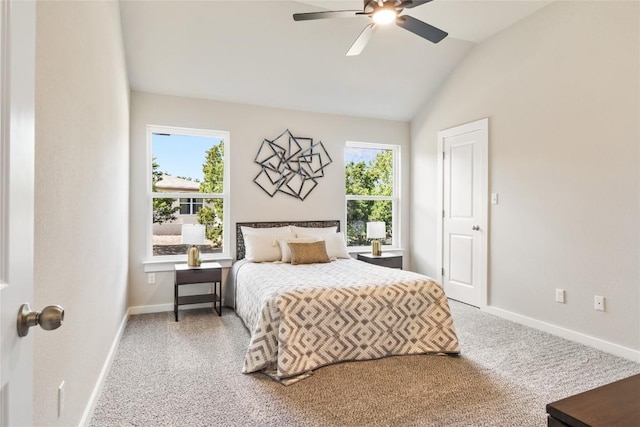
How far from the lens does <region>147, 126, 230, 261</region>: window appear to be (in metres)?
4.08

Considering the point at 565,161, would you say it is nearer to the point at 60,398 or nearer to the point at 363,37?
the point at 363,37

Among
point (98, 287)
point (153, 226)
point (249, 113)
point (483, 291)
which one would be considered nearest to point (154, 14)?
point (249, 113)

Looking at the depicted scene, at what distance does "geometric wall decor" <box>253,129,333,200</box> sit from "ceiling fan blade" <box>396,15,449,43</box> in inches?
89.0

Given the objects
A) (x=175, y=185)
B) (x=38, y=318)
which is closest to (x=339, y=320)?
(x=38, y=318)

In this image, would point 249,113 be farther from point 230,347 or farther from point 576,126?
point 576,126

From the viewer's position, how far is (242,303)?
3.49 m

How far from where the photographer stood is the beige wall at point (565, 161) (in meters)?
2.81

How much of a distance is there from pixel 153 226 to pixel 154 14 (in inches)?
84.8

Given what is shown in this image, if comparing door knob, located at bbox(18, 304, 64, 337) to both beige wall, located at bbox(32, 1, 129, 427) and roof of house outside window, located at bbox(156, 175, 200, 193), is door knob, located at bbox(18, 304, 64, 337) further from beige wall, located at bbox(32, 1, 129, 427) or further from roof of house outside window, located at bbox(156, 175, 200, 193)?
roof of house outside window, located at bbox(156, 175, 200, 193)

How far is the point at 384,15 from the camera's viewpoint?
2.33 metres

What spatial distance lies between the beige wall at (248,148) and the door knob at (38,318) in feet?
11.3

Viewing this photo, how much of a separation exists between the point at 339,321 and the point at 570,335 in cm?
218

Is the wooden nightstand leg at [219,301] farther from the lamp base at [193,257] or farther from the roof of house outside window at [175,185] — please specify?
the roof of house outside window at [175,185]

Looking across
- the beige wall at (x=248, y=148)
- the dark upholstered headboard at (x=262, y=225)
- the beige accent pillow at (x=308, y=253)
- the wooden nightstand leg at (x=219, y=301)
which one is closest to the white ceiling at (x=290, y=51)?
the beige wall at (x=248, y=148)
